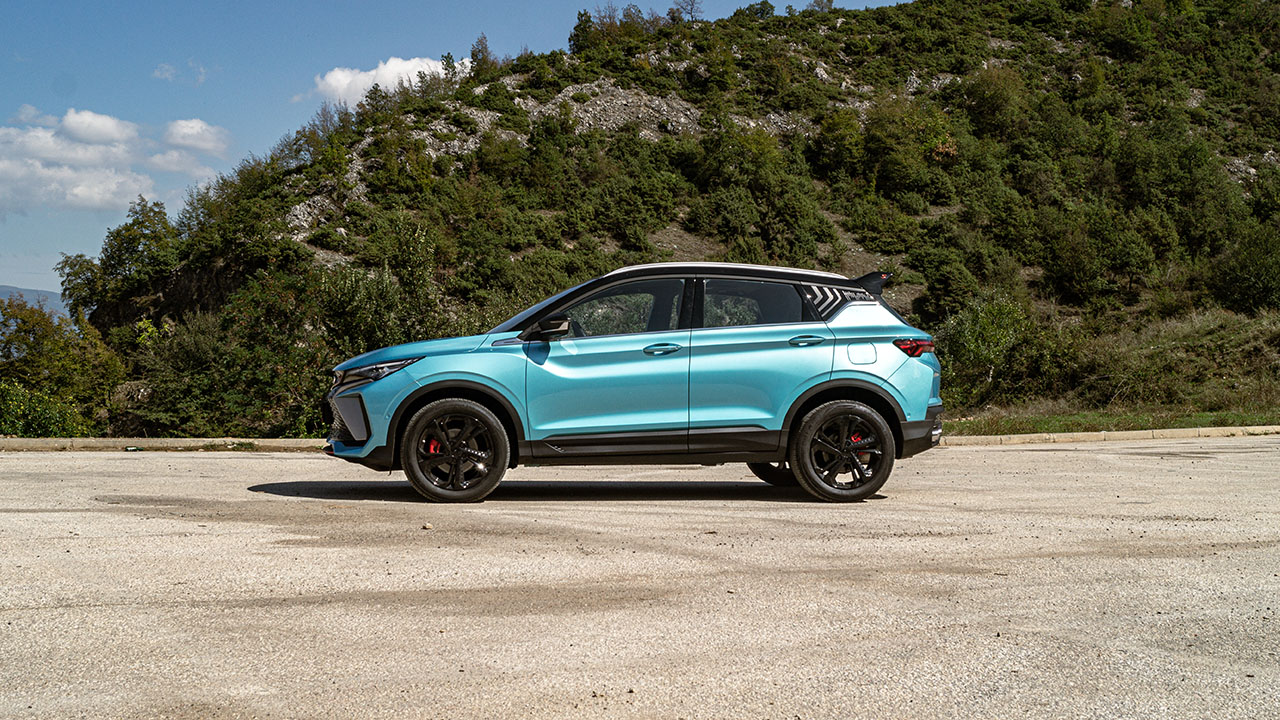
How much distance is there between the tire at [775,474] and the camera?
903 cm

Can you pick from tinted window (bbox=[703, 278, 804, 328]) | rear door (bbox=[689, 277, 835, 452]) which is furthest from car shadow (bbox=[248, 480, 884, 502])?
tinted window (bbox=[703, 278, 804, 328])

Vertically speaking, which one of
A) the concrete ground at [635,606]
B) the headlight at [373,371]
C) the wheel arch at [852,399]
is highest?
the headlight at [373,371]

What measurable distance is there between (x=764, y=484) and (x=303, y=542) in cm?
471

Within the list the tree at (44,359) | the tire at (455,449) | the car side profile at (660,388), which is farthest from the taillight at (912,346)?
the tree at (44,359)

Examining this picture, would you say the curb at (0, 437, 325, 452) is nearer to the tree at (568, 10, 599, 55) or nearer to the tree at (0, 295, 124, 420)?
the tree at (0, 295, 124, 420)

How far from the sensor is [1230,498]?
8.12m

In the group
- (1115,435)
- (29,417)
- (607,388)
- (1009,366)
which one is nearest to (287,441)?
(29,417)

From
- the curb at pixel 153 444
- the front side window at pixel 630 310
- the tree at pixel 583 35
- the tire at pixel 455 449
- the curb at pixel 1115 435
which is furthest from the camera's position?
the tree at pixel 583 35

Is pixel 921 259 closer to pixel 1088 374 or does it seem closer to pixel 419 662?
pixel 1088 374

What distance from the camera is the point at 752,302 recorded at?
7777 mm

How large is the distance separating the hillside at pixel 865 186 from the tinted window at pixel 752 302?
60.7 feet

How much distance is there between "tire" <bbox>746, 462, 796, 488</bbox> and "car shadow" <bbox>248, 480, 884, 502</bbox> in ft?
0.37

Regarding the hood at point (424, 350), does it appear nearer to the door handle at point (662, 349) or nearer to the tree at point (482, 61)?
the door handle at point (662, 349)

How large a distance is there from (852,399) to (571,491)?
2.65 m
